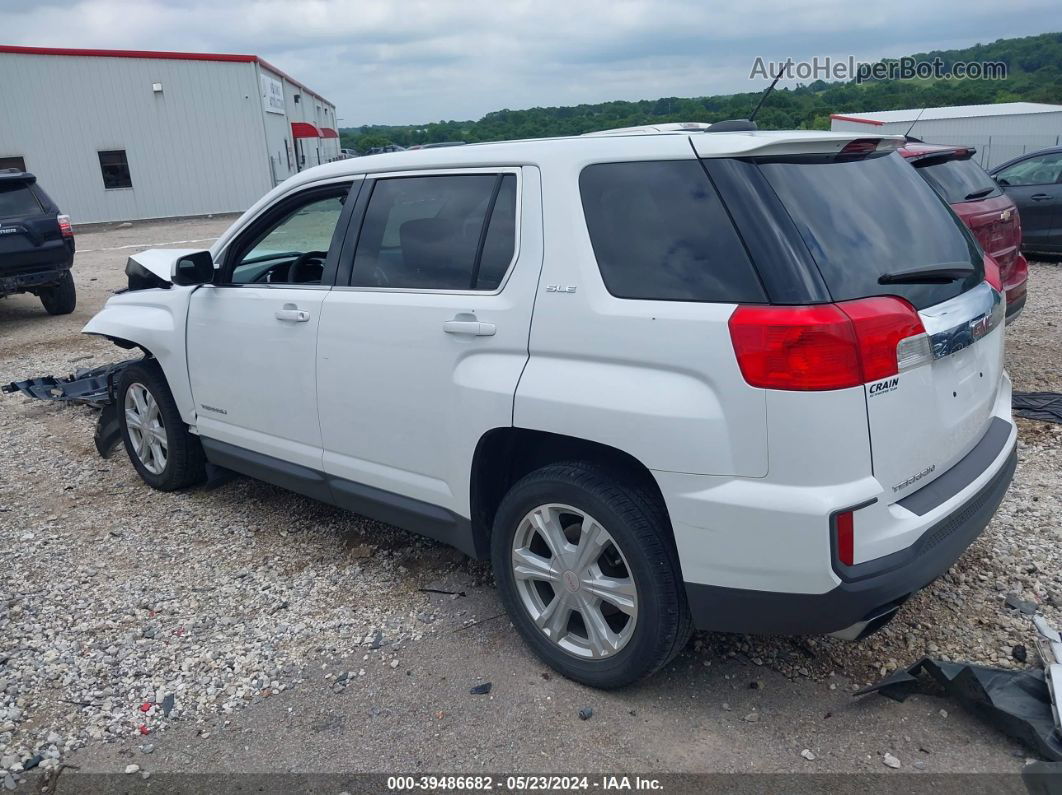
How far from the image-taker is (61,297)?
11.9 metres

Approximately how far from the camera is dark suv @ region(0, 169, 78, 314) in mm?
10617

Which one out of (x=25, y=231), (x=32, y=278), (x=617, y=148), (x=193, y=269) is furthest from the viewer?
(x=32, y=278)

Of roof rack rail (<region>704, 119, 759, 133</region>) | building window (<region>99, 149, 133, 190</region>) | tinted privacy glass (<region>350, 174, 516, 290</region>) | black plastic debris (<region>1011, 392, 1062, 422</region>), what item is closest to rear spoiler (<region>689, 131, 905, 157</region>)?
roof rack rail (<region>704, 119, 759, 133</region>)

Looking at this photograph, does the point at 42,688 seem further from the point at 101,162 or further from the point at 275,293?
the point at 101,162

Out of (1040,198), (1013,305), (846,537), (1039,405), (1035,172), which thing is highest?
(1035,172)

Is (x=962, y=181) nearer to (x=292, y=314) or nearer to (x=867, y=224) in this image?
(x=867, y=224)

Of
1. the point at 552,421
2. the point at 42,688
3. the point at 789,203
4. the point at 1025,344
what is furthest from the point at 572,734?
the point at 1025,344

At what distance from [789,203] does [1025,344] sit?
6.05 meters

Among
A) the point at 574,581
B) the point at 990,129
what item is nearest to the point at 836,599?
the point at 574,581

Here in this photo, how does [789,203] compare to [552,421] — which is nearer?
[789,203]

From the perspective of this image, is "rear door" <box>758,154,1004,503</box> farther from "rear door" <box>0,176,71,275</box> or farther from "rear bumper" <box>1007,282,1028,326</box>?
"rear door" <box>0,176,71,275</box>

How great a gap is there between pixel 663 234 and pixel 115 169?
3048 centimetres

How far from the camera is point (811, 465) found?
2.44 metres

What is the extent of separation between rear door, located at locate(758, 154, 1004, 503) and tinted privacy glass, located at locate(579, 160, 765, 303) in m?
0.21
